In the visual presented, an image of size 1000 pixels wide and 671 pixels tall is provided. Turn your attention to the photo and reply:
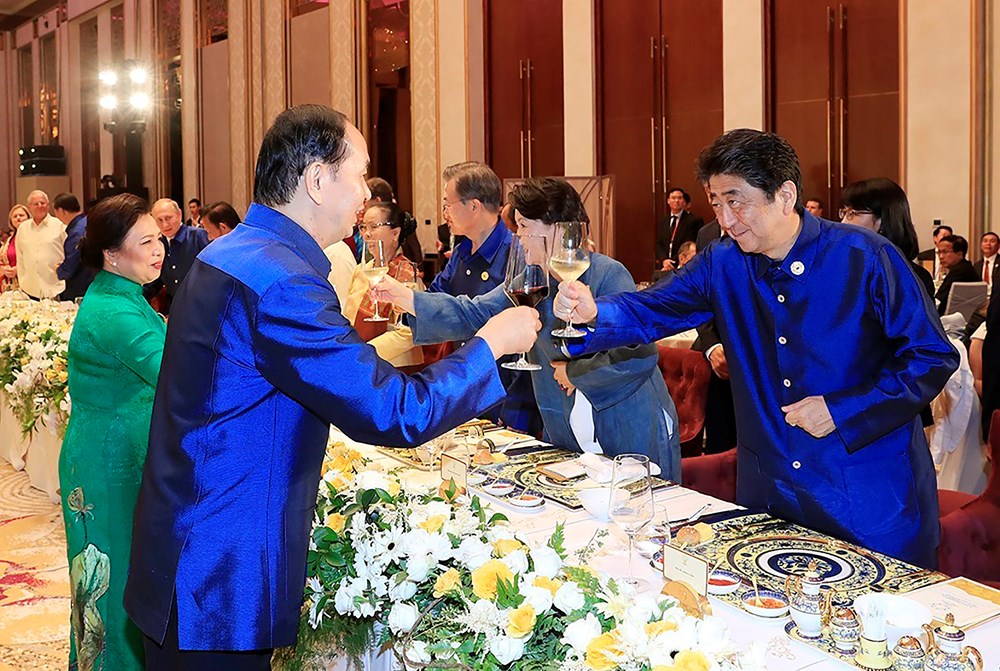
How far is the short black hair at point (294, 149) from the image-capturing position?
5.14 feet

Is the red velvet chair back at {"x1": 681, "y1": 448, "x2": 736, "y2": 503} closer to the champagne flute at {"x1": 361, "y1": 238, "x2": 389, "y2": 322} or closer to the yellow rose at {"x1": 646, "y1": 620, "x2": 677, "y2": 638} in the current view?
the champagne flute at {"x1": 361, "y1": 238, "x2": 389, "y2": 322}

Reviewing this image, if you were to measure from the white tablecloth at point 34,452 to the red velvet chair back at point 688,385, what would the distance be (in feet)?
9.39

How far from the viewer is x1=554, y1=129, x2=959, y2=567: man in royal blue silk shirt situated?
2092mm

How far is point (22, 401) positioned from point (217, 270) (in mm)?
3663

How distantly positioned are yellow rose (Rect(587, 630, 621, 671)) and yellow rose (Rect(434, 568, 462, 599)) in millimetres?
313

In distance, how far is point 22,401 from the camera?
15.4ft

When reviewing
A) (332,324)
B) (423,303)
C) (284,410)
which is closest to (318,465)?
(284,410)

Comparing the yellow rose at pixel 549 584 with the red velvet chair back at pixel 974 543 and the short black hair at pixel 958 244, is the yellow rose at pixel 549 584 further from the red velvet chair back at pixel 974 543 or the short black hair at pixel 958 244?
the short black hair at pixel 958 244

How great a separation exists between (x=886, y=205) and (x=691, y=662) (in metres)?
2.69

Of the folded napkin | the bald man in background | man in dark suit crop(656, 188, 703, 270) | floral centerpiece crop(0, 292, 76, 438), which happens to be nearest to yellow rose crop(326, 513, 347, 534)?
the folded napkin

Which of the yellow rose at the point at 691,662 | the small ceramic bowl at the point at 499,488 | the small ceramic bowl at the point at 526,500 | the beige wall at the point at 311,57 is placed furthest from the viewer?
the beige wall at the point at 311,57

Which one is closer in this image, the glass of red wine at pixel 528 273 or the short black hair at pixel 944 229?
the glass of red wine at pixel 528 273

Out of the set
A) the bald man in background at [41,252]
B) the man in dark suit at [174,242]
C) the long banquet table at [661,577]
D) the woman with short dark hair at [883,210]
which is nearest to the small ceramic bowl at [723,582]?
the long banquet table at [661,577]

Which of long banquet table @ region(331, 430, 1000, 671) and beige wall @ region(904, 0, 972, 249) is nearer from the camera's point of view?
long banquet table @ region(331, 430, 1000, 671)
